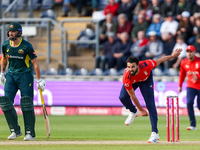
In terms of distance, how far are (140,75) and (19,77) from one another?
88.2 inches

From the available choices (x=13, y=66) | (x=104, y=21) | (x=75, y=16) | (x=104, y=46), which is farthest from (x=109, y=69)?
(x=13, y=66)

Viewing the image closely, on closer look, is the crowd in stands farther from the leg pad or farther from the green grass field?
the leg pad

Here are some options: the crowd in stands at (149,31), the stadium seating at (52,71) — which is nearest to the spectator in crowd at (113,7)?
the crowd in stands at (149,31)

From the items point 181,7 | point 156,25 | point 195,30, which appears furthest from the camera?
point 181,7

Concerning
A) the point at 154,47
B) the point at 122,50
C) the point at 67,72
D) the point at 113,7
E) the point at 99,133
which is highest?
the point at 113,7

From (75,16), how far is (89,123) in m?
8.63

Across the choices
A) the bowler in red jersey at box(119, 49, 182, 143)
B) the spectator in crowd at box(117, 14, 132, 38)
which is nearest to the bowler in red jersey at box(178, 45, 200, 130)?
the bowler in red jersey at box(119, 49, 182, 143)

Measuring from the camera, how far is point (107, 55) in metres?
15.5

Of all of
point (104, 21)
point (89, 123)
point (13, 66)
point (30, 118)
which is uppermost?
point (104, 21)

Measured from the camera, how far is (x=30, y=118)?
25.0 ft

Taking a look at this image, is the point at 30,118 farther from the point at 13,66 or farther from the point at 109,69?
the point at 109,69

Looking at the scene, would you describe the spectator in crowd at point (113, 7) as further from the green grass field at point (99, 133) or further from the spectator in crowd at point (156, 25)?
the green grass field at point (99, 133)

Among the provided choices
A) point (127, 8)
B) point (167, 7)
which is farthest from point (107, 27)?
point (167, 7)

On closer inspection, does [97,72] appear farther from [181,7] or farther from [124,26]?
[181,7]
